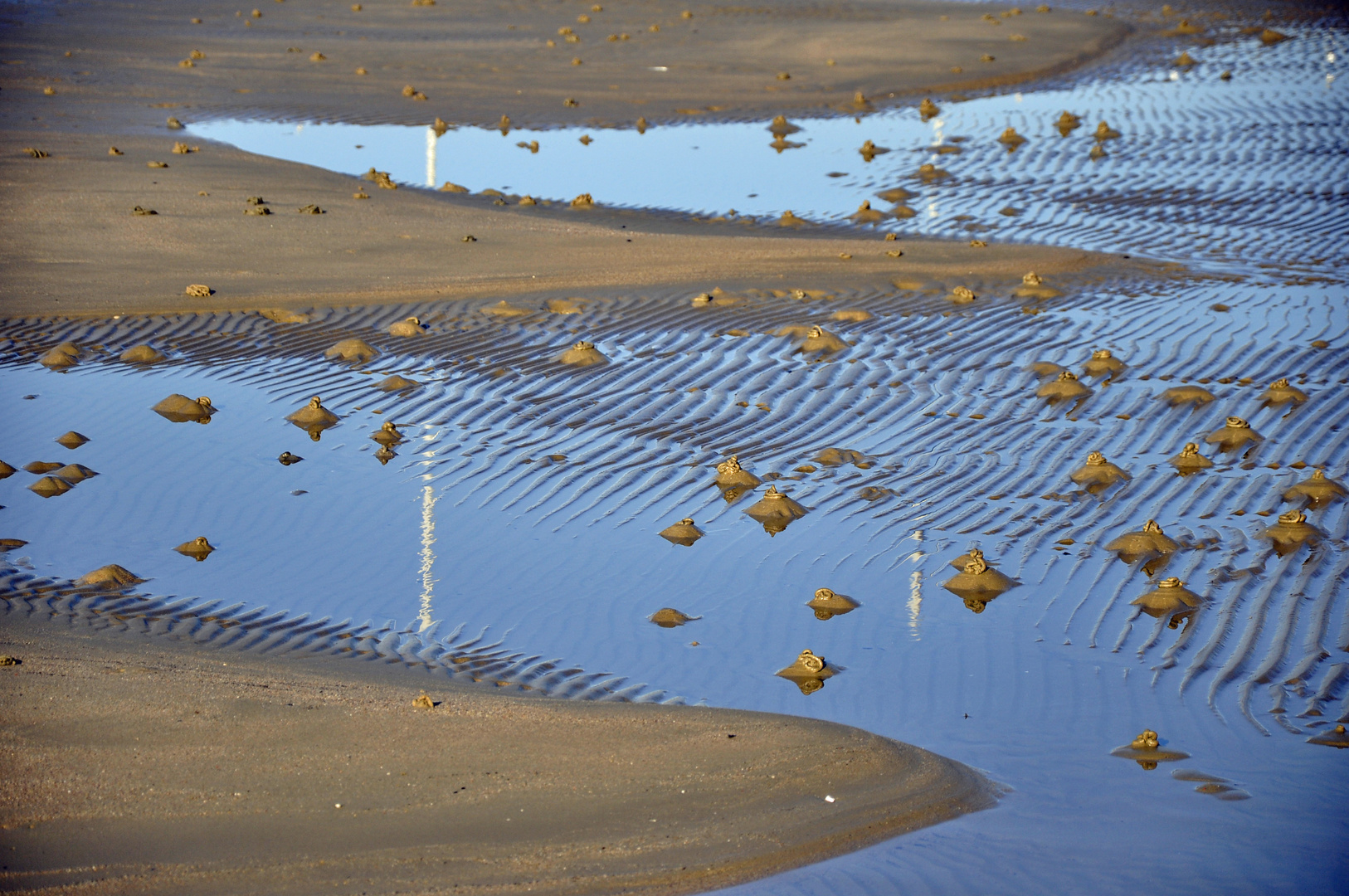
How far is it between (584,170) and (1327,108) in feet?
40.2

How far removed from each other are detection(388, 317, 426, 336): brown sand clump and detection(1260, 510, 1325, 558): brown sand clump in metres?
7.19

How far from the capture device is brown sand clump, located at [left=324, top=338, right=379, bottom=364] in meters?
11.8

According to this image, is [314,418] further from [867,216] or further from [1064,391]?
[867,216]

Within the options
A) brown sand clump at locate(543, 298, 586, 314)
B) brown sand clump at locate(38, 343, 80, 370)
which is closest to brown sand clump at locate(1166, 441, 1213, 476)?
brown sand clump at locate(543, 298, 586, 314)

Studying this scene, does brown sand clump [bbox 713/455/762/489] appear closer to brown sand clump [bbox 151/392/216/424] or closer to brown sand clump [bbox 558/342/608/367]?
brown sand clump [bbox 558/342/608/367]

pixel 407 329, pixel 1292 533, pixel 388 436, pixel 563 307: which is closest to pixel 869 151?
pixel 563 307

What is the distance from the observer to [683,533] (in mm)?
8523

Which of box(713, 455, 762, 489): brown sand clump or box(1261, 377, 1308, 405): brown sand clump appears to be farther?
box(1261, 377, 1308, 405): brown sand clump

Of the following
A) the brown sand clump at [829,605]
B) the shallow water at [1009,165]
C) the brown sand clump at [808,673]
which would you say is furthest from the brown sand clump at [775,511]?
the shallow water at [1009,165]

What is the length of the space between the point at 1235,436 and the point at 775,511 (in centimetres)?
343

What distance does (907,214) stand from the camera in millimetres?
16859

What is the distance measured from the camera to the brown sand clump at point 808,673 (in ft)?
22.6

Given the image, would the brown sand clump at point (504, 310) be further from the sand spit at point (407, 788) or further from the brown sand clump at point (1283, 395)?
the sand spit at point (407, 788)

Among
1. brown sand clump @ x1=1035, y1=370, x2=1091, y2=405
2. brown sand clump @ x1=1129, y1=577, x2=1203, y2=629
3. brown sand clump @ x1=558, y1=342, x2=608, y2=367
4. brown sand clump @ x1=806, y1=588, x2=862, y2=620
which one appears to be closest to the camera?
brown sand clump @ x1=1129, y1=577, x2=1203, y2=629
